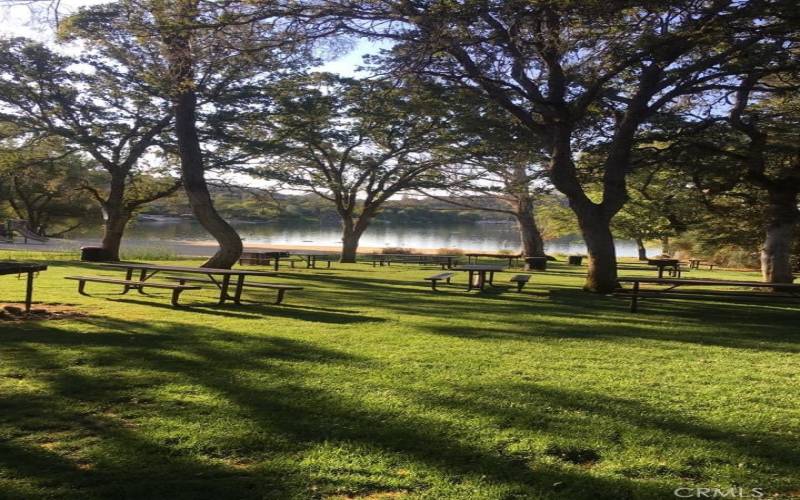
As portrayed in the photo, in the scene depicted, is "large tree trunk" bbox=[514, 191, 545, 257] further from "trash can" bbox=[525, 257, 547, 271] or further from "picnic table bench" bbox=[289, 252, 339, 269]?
"picnic table bench" bbox=[289, 252, 339, 269]

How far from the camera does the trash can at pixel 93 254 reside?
65.8ft

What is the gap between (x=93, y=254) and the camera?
2017 cm

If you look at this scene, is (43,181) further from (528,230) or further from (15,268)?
(15,268)

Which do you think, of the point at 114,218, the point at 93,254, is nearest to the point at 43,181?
the point at 114,218

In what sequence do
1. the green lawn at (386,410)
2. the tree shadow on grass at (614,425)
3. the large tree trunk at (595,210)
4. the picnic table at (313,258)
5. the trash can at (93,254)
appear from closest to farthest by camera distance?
the green lawn at (386,410), the tree shadow on grass at (614,425), the large tree trunk at (595,210), the trash can at (93,254), the picnic table at (313,258)

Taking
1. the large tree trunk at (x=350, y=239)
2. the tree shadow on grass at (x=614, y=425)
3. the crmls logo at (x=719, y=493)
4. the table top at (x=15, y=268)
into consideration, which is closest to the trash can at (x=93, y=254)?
the large tree trunk at (x=350, y=239)

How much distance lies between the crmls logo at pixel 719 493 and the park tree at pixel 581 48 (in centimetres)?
710

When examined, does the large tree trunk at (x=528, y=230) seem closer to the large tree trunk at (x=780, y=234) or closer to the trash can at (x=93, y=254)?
the large tree trunk at (x=780, y=234)

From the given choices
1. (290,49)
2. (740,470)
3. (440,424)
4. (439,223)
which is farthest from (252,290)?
(439,223)

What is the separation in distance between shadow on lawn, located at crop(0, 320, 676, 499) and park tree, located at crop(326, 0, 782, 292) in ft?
21.5

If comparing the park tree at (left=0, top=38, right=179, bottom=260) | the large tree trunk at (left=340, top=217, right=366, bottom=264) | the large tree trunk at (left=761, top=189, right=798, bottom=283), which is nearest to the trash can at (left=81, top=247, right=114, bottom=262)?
the park tree at (left=0, top=38, right=179, bottom=260)

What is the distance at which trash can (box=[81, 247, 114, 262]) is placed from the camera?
65.8ft

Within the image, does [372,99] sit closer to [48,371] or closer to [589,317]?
[589,317]

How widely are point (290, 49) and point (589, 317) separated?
6595mm
